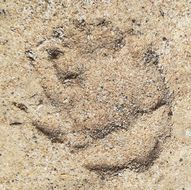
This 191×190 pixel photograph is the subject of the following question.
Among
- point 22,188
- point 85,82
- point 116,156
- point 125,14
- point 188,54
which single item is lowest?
point 22,188

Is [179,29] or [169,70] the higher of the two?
[179,29]

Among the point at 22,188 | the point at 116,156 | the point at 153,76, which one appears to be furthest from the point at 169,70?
the point at 22,188

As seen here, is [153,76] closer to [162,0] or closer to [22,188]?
[162,0]

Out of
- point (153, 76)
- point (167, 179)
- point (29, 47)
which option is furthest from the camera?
point (167, 179)

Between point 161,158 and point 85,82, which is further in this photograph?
point 161,158
